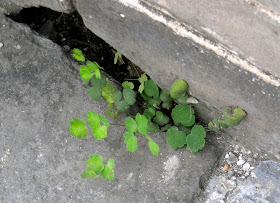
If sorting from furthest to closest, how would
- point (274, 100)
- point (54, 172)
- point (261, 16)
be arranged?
point (54, 172) < point (274, 100) < point (261, 16)

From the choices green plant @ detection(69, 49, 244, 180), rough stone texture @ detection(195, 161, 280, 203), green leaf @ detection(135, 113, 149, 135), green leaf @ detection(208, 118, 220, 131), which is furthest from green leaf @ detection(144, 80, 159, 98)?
rough stone texture @ detection(195, 161, 280, 203)

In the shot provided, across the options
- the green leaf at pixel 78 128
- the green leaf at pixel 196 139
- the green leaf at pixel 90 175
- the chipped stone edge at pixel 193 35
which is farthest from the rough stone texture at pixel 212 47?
the green leaf at pixel 90 175

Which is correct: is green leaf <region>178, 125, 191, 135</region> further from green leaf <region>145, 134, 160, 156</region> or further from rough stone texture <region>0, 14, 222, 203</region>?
green leaf <region>145, 134, 160, 156</region>

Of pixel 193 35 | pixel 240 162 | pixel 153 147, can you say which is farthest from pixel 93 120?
pixel 240 162

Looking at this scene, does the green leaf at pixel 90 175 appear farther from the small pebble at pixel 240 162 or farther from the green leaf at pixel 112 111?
the small pebble at pixel 240 162

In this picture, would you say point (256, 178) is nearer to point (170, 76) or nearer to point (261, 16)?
point (170, 76)

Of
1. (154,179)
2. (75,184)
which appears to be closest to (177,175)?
(154,179)

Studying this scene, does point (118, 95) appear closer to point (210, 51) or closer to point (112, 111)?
point (112, 111)
